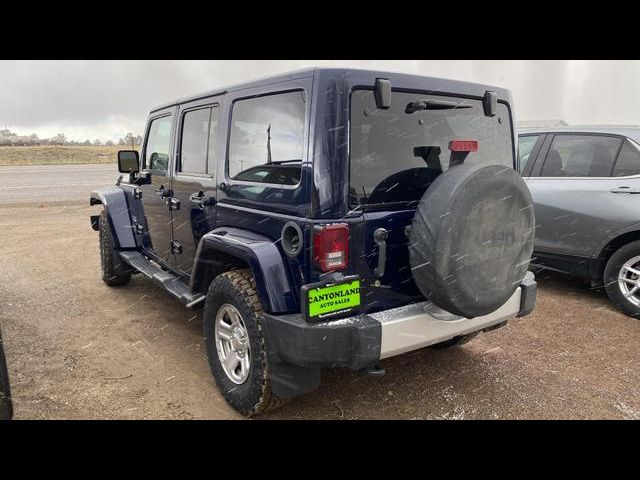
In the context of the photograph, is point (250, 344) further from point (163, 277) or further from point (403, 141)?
point (163, 277)

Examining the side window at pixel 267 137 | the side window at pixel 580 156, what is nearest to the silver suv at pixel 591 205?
the side window at pixel 580 156

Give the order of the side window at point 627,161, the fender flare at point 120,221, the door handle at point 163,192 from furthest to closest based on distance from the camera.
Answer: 1. the fender flare at point 120,221
2. the side window at point 627,161
3. the door handle at point 163,192

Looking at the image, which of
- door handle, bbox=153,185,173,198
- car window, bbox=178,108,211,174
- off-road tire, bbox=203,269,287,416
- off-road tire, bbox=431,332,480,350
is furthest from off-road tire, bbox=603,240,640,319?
door handle, bbox=153,185,173,198

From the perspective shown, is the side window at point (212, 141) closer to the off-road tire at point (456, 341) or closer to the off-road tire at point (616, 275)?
the off-road tire at point (456, 341)

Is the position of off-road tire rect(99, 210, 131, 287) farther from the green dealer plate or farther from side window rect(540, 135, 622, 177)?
side window rect(540, 135, 622, 177)

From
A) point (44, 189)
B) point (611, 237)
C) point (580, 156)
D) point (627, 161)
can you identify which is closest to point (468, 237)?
point (611, 237)

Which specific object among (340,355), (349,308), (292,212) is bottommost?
(340,355)

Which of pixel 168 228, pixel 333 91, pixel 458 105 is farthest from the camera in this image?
pixel 168 228

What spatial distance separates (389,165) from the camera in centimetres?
259

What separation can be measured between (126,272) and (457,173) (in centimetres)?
409

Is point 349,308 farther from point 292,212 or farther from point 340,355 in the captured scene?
point 292,212

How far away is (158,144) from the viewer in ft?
14.6

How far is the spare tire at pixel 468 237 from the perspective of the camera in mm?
2363

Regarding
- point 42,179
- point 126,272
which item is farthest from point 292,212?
point 42,179
